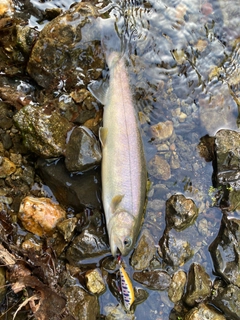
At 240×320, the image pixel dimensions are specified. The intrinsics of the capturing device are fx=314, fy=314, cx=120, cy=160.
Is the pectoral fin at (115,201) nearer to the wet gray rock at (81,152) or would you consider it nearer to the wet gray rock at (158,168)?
the wet gray rock at (81,152)

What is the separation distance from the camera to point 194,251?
493 centimetres

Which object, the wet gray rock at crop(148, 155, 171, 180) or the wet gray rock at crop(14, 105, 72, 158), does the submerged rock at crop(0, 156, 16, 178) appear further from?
the wet gray rock at crop(148, 155, 171, 180)

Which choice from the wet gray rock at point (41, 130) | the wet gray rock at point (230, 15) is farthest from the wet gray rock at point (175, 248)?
the wet gray rock at point (230, 15)

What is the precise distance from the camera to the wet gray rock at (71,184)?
469cm

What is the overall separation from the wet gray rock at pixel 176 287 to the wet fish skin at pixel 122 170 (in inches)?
34.2

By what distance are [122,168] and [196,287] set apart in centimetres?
203

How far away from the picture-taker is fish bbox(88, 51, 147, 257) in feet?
14.4

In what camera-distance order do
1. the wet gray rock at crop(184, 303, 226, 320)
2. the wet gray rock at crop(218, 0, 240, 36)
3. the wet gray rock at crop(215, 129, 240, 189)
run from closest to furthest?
the wet gray rock at crop(184, 303, 226, 320), the wet gray rock at crop(215, 129, 240, 189), the wet gray rock at crop(218, 0, 240, 36)

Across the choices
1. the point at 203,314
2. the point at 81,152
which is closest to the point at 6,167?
the point at 81,152

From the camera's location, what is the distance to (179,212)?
15.7ft

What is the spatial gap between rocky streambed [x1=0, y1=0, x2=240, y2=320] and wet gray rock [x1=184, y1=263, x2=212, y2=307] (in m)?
0.02

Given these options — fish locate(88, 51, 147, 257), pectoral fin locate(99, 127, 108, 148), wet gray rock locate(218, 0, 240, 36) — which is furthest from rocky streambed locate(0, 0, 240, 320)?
wet gray rock locate(218, 0, 240, 36)

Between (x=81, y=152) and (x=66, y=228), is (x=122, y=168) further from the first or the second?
(x=66, y=228)

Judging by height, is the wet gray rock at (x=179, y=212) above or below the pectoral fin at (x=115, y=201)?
below
